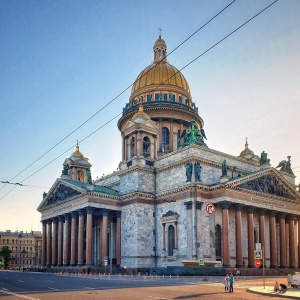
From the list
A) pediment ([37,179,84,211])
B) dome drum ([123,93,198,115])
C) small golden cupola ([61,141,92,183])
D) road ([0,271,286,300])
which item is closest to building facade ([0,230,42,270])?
small golden cupola ([61,141,92,183])

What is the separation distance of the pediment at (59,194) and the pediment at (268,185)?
23614 mm

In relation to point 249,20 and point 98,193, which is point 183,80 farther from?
point 249,20

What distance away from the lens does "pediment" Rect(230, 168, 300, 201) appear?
58500mm

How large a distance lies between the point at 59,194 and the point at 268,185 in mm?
34265

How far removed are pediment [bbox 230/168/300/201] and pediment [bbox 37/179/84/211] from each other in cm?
2361

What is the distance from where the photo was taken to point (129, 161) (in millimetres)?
65500

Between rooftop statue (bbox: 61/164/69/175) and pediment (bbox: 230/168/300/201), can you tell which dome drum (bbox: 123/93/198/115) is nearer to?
rooftop statue (bbox: 61/164/69/175)

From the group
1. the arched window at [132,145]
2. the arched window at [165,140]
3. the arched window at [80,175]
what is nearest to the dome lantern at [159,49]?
the arched window at [165,140]

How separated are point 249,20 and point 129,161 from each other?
154ft

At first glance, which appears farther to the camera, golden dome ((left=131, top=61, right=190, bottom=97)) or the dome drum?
golden dome ((left=131, top=61, right=190, bottom=97))

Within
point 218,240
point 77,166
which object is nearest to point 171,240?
point 218,240

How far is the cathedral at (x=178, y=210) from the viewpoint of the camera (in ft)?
184

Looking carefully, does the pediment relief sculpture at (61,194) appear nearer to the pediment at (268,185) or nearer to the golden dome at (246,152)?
the pediment at (268,185)

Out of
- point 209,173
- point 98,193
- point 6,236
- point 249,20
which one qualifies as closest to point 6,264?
point 6,236
